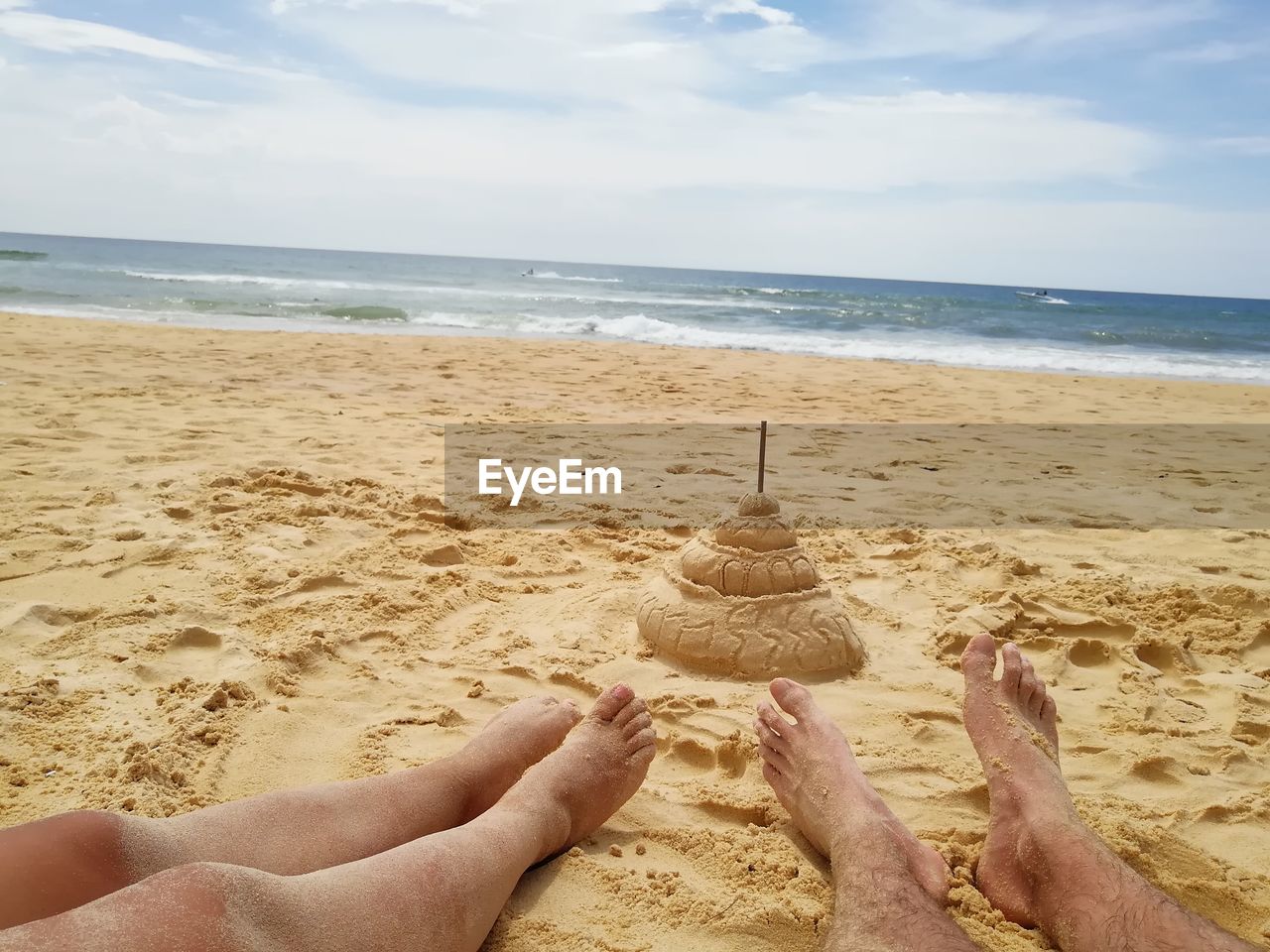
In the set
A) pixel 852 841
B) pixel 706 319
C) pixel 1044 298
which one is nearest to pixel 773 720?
pixel 852 841

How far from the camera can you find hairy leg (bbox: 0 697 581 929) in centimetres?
116

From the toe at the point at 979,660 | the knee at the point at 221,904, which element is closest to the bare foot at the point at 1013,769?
the toe at the point at 979,660

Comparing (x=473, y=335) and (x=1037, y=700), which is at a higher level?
(x=473, y=335)

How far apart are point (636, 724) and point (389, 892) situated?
0.87 meters

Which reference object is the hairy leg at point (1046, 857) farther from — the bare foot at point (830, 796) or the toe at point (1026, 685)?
the bare foot at point (830, 796)

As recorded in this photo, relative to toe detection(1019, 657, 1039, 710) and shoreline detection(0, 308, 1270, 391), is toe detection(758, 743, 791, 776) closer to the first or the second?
toe detection(1019, 657, 1039, 710)

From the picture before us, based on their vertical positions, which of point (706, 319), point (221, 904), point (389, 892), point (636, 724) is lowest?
point (636, 724)

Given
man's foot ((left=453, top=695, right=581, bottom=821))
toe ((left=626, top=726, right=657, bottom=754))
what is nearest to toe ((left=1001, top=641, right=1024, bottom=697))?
toe ((left=626, top=726, right=657, bottom=754))

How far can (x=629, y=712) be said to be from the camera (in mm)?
2082

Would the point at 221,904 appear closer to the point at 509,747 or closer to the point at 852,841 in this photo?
the point at 509,747

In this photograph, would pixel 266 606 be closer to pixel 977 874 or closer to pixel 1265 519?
pixel 977 874

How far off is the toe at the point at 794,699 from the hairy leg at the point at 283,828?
0.51 meters

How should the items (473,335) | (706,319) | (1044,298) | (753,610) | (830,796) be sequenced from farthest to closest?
(1044,298), (706,319), (473,335), (753,610), (830,796)

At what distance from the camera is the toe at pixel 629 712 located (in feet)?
6.73
